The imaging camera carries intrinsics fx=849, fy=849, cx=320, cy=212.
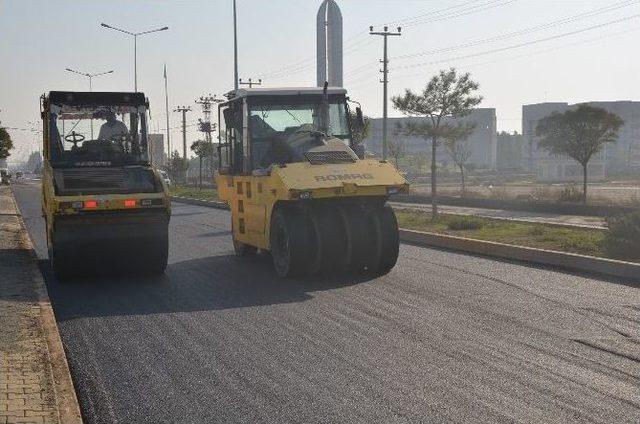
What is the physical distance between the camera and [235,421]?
582 centimetres

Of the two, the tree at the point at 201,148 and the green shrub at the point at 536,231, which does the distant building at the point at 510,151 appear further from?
the green shrub at the point at 536,231

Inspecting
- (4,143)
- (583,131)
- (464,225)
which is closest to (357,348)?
(464,225)

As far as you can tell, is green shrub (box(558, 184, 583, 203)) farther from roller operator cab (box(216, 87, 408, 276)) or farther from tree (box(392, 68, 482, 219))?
roller operator cab (box(216, 87, 408, 276))

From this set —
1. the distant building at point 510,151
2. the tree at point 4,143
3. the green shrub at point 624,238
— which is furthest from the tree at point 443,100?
the distant building at point 510,151

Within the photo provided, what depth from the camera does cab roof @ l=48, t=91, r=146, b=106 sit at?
14.0 m

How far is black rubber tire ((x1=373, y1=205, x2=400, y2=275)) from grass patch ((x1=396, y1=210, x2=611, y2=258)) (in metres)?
3.87

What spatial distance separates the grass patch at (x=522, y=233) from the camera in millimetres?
15617

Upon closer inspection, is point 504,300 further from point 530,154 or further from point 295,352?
point 530,154

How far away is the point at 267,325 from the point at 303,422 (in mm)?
3330

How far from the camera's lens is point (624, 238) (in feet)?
47.7

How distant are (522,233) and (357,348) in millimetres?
11686

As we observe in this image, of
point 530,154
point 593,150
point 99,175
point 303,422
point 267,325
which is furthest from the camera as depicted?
point 530,154

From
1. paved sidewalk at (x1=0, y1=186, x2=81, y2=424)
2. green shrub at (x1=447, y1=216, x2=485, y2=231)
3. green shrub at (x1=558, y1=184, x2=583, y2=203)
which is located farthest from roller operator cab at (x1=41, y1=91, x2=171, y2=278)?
green shrub at (x1=558, y1=184, x2=583, y2=203)

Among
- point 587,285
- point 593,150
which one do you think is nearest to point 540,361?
point 587,285
